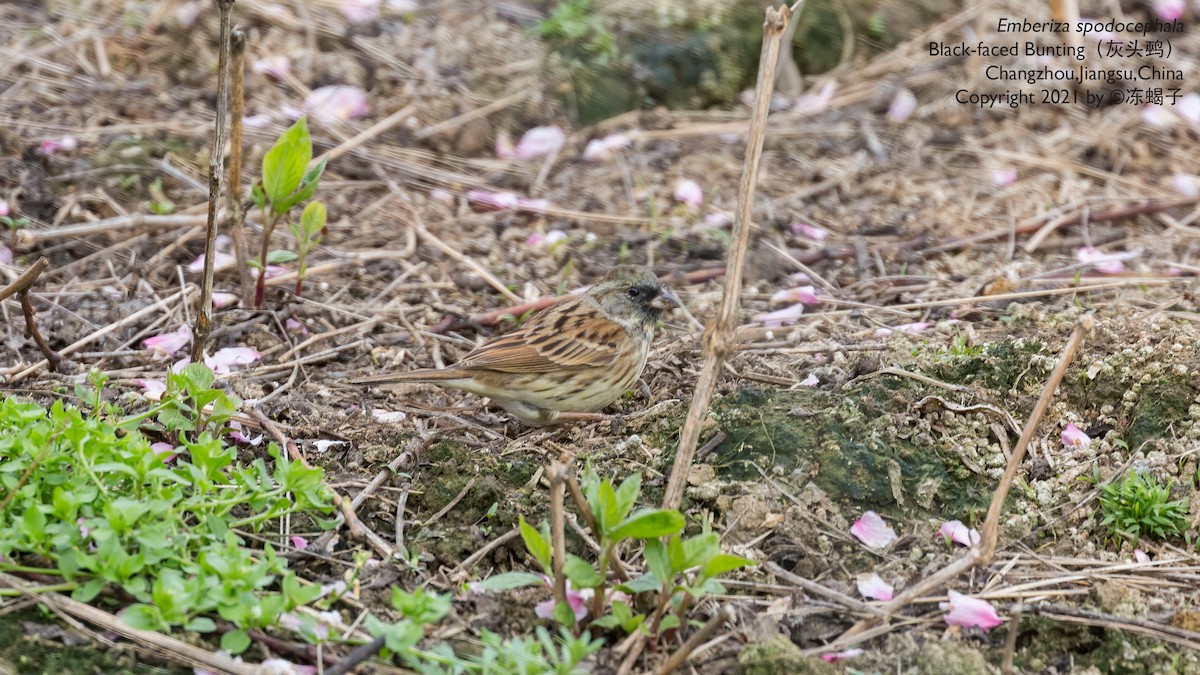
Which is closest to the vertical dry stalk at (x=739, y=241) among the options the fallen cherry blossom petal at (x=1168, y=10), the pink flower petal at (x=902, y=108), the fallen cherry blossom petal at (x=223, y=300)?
the fallen cherry blossom petal at (x=223, y=300)

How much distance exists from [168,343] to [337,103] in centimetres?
260

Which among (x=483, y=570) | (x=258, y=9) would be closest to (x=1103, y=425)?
(x=483, y=570)

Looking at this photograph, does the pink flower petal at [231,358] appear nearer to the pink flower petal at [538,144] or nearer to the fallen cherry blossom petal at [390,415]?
the fallen cherry blossom petal at [390,415]

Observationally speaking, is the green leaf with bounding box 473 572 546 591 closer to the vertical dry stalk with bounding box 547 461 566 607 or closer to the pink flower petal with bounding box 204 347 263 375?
the vertical dry stalk with bounding box 547 461 566 607

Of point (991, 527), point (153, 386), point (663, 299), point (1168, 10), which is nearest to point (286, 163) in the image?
point (153, 386)

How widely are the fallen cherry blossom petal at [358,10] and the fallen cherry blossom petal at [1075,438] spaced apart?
209 inches

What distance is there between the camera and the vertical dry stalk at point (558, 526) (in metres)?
2.99

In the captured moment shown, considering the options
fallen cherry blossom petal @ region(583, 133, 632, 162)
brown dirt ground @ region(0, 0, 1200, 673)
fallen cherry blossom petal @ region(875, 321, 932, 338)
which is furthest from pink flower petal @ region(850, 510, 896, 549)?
fallen cherry blossom petal @ region(583, 133, 632, 162)

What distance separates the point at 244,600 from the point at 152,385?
5.33ft

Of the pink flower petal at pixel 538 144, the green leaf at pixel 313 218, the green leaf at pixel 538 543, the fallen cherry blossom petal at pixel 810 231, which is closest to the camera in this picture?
the green leaf at pixel 538 543

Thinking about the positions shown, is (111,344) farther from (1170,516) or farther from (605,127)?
(1170,516)

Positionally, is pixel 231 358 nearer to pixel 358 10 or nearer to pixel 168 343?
pixel 168 343

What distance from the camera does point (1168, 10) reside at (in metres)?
8.60

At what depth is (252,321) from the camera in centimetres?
517
